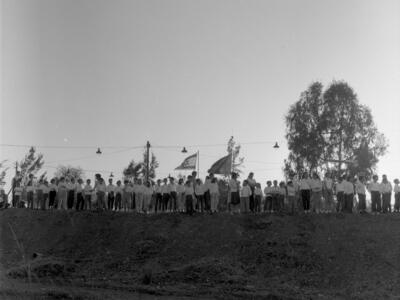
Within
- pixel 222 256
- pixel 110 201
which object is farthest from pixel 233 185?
pixel 110 201

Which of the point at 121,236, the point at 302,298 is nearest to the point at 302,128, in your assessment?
the point at 121,236

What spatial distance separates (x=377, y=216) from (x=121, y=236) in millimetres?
11455

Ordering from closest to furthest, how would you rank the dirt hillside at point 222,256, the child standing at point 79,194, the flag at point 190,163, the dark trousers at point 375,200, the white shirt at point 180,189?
the dirt hillside at point 222,256 < the dark trousers at point 375,200 < the white shirt at point 180,189 < the child standing at point 79,194 < the flag at point 190,163

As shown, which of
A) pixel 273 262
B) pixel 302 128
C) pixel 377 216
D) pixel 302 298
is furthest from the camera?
pixel 302 128

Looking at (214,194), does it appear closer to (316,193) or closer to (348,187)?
(316,193)

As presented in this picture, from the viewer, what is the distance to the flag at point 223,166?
30.7 m

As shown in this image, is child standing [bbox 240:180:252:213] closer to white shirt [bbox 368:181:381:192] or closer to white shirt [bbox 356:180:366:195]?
white shirt [bbox 356:180:366:195]

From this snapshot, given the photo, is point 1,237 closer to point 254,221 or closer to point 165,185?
point 165,185

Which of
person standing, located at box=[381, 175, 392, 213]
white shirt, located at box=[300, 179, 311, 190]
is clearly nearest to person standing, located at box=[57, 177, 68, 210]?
white shirt, located at box=[300, 179, 311, 190]

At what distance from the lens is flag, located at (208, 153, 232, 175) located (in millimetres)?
30688

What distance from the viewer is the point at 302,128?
146ft

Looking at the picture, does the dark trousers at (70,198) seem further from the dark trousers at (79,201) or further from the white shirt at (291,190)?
the white shirt at (291,190)

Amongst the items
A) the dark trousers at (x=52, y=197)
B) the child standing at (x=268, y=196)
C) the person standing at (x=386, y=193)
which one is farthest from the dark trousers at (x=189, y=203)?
the person standing at (x=386, y=193)

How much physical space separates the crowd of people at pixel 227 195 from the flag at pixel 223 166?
5099 mm
